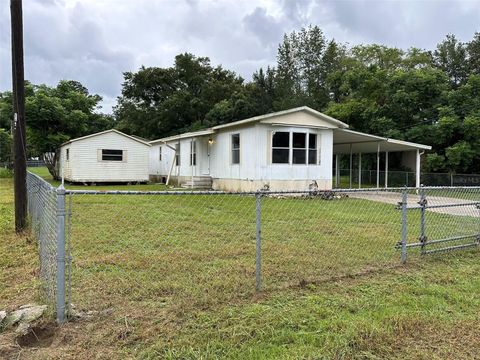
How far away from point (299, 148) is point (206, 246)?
31.6ft

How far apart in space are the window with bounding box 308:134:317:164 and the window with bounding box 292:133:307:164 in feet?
0.96

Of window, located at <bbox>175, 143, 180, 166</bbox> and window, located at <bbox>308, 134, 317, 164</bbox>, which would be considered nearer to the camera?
window, located at <bbox>308, 134, 317, 164</bbox>

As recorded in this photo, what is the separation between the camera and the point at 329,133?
15.5 m

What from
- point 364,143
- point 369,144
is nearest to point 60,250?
point 364,143

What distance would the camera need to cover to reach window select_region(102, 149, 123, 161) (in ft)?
64.8

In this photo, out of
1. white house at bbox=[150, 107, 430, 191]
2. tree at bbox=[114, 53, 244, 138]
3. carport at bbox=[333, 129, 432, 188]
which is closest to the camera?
white house at bbox=[150, 107, 430, 191]

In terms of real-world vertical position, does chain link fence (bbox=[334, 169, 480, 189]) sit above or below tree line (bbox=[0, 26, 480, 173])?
below

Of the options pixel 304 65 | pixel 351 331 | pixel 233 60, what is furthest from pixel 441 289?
pixel 233 60

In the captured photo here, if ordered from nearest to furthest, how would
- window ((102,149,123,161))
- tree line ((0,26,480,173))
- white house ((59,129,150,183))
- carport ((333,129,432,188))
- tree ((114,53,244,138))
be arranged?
carport ((333,129,432,188)) < white house ((59,129,150,183)) < window ((102,149,123,161)) < tree line ((0,26,480,173)) < tree ((114,53,244,138))

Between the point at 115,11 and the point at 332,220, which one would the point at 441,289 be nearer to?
the point at 332,220

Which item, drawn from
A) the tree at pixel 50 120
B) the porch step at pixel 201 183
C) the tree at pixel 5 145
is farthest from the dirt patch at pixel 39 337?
the tree at pixel 5 145

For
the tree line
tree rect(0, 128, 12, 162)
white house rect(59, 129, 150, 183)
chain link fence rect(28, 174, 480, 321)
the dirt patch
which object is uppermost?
the tree line

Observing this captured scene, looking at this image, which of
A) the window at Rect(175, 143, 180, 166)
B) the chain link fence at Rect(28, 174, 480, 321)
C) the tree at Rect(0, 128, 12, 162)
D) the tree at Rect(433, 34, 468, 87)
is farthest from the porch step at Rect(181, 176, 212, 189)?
the tree at Rect(0, 128, 12, 162)

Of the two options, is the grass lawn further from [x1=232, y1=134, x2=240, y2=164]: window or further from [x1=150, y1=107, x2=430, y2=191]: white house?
[x1=232, y1=134, x2=240, y2=164]: window
